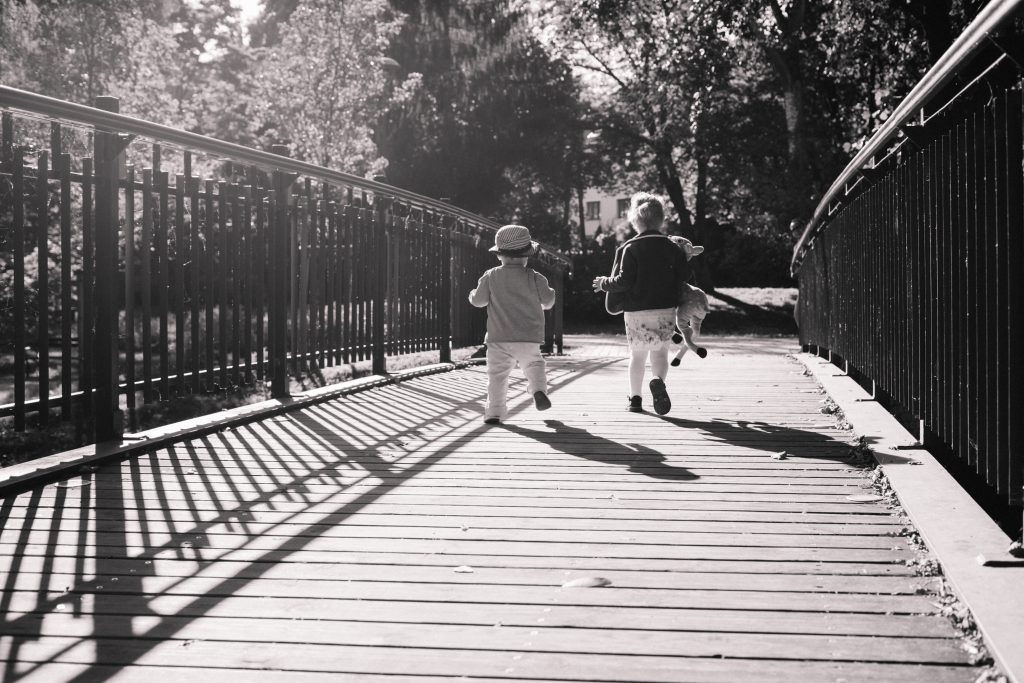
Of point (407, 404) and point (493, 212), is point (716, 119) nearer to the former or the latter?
point (493, 212)

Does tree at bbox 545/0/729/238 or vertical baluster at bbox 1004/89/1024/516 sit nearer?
vertical baluster at bbox 1004/89/1024/516

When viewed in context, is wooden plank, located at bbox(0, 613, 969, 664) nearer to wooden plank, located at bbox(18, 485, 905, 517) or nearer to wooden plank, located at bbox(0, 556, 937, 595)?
wooden plank, located at bbox(0, 556, 937, 595)

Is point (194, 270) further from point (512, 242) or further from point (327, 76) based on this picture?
point (327, 76)

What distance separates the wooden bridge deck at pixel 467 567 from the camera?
8.73 ft

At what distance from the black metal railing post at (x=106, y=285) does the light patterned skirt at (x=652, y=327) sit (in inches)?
136

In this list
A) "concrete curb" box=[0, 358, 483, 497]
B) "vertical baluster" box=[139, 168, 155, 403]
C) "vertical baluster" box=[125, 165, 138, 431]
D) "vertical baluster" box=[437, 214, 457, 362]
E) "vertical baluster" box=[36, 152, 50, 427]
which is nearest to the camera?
"concrete curb" box=[0, 358, 483, 497]

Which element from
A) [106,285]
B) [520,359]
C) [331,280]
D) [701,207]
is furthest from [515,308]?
[701,207]

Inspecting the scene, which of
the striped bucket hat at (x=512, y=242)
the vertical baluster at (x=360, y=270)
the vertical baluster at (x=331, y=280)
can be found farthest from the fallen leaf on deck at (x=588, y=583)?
the vertical baluster at (x=360, y=270)

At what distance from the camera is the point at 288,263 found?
8031 millimetres

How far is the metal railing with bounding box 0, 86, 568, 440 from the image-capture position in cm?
516

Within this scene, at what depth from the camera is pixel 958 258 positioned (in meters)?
4.21

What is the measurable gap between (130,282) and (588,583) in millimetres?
3691

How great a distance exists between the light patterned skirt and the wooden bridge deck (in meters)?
1.71

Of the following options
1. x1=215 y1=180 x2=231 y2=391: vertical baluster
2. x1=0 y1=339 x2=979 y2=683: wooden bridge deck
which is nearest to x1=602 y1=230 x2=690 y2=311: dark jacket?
x1=0 y1=339 x2=979 y2=683: wooden bridge deck
